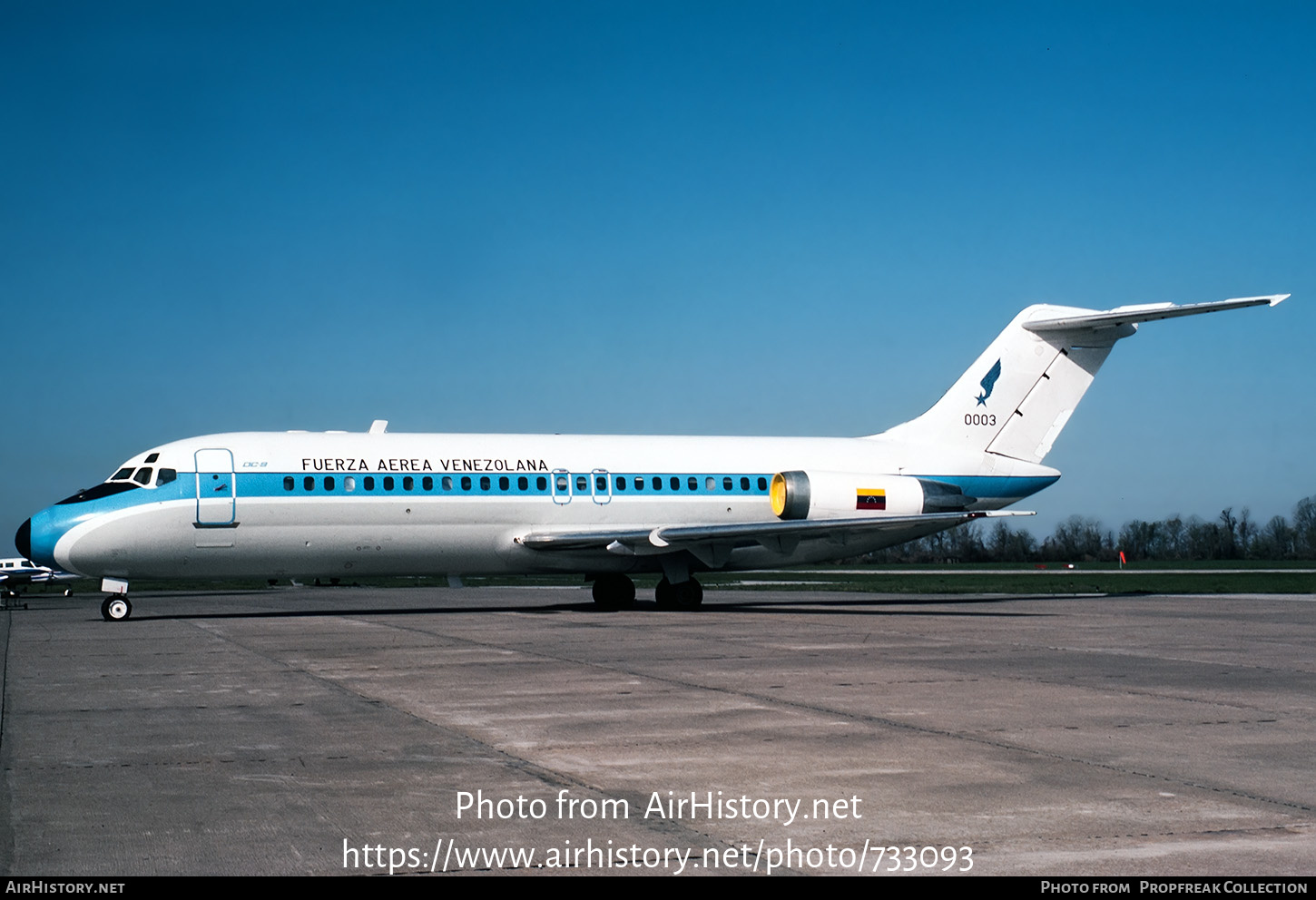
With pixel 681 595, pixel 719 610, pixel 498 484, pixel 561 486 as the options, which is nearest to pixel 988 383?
pixel 719 610

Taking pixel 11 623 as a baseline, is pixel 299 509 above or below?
above

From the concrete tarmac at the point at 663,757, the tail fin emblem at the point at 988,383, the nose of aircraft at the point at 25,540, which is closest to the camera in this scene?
the concrete tarmac at the point at 663,757

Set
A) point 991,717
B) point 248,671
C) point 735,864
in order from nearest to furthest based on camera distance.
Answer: point 735,864
point 991,717
point 248,671

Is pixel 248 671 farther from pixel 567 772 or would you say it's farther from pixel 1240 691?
pixel 1240 691

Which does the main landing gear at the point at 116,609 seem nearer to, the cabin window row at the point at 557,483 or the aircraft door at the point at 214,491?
the aircraft door at the point at 214,491

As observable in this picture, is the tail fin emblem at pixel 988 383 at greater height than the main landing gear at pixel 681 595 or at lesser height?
greater

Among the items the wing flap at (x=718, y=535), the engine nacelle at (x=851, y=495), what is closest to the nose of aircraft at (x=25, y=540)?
the wing flap at (x=718, y=535)

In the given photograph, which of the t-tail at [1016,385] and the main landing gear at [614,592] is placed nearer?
the main landing gear at [614,592]

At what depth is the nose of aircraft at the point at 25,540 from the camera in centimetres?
2269

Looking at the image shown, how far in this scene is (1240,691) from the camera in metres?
12.1

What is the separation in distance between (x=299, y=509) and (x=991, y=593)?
19463mm

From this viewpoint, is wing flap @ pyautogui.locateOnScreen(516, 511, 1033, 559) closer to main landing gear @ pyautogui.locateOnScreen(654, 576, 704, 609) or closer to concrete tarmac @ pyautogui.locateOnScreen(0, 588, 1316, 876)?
main landing gear @ pyautogui.locateOnScreen(654, 576, 704, 609)

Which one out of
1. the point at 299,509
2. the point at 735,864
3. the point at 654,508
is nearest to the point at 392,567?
the point at 299,509

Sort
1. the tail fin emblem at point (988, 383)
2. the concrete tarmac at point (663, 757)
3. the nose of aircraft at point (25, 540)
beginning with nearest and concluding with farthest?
the concrete tarmac at point (663, 757) < the nose of aircraft at point (25, 540) < the tail fin emblem at point (988, 383)
